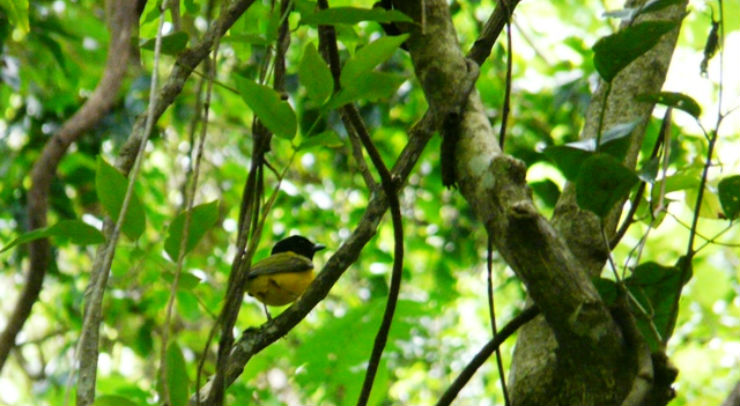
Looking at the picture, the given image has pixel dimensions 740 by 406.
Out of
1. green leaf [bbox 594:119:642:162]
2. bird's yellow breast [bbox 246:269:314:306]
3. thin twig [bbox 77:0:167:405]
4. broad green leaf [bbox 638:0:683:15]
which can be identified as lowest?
thin twig [bbox 77:0:167:405]

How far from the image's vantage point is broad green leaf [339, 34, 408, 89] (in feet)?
4.55

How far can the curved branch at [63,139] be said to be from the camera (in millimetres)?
1811

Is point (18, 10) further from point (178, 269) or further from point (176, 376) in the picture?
point (176, 376)

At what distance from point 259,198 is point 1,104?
5.23 meters

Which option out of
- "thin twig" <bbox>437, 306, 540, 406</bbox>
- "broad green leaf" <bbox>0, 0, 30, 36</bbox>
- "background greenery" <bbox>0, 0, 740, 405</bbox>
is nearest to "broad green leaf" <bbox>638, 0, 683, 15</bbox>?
"thin twig" <bbox>437, 306, 540, 406</bbox>

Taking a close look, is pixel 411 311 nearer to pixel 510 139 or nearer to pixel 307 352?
pixel 307 352

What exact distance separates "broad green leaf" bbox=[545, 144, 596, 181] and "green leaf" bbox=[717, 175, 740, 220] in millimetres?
254

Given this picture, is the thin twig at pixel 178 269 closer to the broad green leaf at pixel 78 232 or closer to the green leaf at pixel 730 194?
the broad green leaf at pixel 78 232

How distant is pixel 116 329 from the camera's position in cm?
762

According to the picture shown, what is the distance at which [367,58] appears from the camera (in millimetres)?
1408

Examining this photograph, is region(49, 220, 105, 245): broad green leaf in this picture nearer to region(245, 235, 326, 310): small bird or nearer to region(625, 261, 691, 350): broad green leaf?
region(625, 261, 691, 350): broad green leaf

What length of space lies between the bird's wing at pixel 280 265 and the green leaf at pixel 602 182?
9.45 ft

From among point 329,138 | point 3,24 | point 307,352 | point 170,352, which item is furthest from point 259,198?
point 3,24

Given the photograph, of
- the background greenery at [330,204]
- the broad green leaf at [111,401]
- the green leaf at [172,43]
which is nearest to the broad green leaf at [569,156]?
the green leaf at [172,43]
